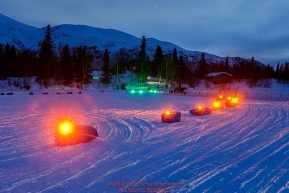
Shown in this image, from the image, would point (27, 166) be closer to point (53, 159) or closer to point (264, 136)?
point (53, 159)

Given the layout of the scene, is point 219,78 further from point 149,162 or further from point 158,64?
point 149,162

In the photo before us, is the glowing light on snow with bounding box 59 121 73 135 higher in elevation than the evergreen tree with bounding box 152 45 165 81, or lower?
lower

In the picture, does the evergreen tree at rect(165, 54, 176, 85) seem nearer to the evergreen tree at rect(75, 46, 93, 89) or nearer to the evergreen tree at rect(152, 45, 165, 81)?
the evergreen tree at rect(152, 45, 165, 81)

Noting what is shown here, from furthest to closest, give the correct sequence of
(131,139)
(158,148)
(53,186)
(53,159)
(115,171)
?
(131,139), (158,148), (53,159), (115,171), (53,186)

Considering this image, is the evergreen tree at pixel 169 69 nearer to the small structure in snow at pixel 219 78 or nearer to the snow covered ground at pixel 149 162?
the small structure in snow at pixel 219 78

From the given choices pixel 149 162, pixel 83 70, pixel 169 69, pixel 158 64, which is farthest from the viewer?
pixel 158 64

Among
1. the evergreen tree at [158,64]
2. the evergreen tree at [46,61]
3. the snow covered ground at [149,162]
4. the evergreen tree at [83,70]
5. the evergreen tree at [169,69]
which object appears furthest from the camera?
the evergreen tree at [158,64]

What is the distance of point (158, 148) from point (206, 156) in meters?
1.65

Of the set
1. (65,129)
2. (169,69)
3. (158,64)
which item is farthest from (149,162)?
(158,64)

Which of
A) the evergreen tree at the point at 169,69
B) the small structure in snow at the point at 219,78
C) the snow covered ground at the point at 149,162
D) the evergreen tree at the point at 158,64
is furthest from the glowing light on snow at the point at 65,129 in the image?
the small structure in snow at the point at 219,78

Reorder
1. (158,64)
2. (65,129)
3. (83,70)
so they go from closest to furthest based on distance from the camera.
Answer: (65,129) < (83,70) < (158,64)

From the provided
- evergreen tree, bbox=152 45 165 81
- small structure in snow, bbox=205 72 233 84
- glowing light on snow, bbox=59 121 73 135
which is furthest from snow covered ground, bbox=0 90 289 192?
small structure in snow, bbox=205 72 233 84

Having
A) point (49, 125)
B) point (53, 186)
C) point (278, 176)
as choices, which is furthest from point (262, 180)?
point (49, 125)

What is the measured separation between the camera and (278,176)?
18.0 ft
